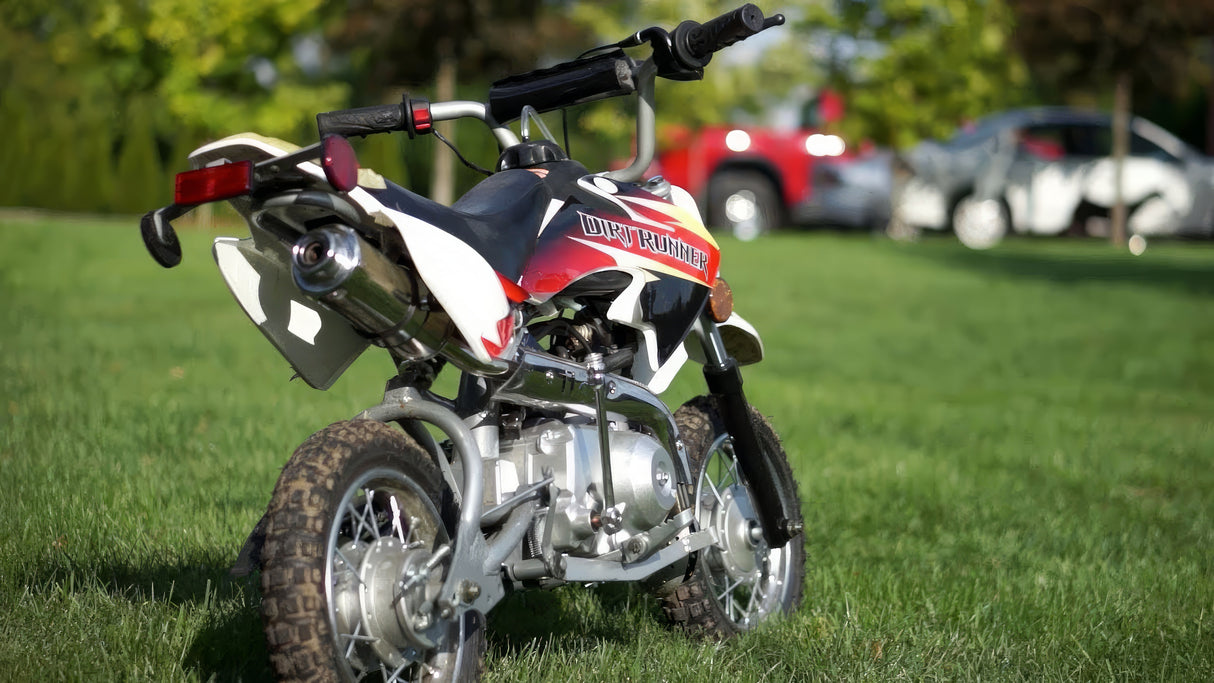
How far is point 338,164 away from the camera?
2689 millimetres

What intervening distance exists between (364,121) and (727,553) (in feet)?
5.60

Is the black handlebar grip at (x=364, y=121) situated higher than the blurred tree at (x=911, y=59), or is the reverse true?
the blurred tree at (x=911, y=59)

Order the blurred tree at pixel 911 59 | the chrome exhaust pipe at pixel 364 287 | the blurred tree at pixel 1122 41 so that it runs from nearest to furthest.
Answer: the chrome exhaust pipe at pixel 364 287 < the blurred tree at pixel 1122 41 < the blurred tree at pixel 911 59

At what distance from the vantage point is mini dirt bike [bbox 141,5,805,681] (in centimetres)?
284

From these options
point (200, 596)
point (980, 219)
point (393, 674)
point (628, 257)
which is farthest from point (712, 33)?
point (980, 219)

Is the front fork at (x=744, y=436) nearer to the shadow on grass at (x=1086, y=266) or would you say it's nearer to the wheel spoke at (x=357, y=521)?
the wheel spoke at (x=357, y=521)

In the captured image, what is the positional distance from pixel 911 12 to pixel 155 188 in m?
13.4

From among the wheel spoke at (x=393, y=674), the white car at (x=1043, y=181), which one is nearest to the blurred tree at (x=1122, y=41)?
the white car at (x=1043, y=181)

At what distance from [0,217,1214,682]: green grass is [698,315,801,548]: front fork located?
30 centimetres

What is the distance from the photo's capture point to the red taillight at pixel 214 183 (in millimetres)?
2717

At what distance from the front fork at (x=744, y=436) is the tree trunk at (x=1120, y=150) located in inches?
771

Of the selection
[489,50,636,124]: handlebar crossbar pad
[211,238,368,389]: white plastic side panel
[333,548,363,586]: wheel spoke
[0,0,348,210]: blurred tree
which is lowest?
[333,548,363,586]: wheel spoke

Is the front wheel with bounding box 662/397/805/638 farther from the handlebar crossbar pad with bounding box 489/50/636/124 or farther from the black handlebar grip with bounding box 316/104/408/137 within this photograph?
the black handlebar grip with bounding box 316/104/408/137

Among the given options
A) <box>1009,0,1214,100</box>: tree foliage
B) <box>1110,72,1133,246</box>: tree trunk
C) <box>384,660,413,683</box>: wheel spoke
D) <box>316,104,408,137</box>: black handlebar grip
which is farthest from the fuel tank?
<box>1009,0,1214,100</box>: tree foliage
